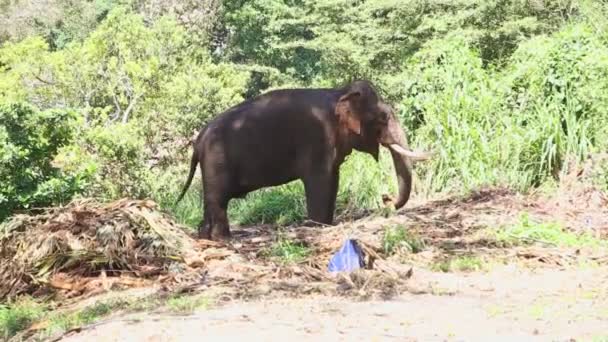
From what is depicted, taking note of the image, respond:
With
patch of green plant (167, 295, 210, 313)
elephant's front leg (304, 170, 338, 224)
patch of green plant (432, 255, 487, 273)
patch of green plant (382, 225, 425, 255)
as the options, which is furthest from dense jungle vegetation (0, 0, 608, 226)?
patch of green plant (167, 295, 210, 313)

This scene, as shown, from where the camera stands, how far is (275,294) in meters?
5.27

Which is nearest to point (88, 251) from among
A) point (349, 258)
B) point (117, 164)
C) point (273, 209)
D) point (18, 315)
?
point (18, 315)

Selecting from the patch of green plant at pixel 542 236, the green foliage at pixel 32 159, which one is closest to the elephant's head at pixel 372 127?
the patch of green plant at pixel 542 236

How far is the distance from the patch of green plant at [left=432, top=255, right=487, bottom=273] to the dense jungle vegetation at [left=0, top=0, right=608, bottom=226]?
9.35 feet

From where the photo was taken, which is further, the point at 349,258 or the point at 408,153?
the point at 408,153

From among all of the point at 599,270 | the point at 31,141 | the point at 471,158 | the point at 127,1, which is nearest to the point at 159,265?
the point at 31,141

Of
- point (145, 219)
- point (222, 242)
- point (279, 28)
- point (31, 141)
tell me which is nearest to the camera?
point (145, 219)

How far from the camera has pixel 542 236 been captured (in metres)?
7.14

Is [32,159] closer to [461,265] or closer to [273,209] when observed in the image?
[273,209]

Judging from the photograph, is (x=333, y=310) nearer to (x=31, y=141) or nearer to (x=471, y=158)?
(x=31, y=141)

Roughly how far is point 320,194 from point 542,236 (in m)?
2.18

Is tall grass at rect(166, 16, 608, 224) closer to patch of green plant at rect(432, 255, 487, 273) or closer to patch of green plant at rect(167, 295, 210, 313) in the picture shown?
patch of green plant at rect(432, 255, 487, 273)

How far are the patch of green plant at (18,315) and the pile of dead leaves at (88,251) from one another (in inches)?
7.8

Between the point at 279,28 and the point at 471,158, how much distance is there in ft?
83.4
